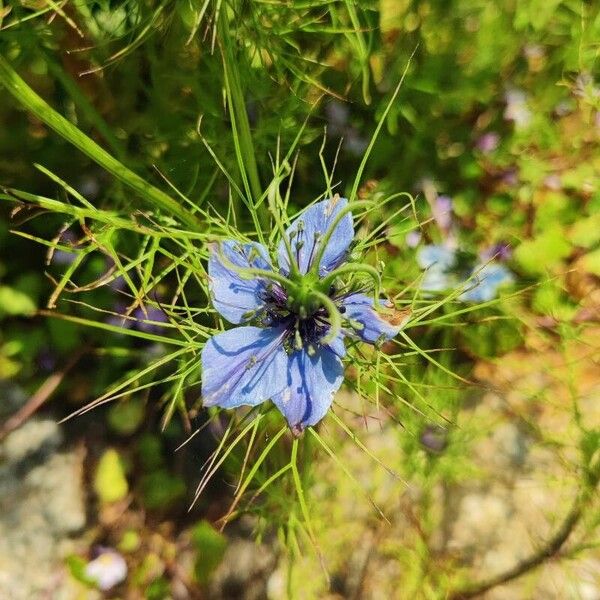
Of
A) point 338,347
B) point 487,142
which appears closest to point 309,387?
point 338,347

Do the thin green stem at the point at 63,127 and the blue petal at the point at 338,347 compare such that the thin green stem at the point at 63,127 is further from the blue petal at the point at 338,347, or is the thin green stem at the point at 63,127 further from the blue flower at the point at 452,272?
the blue flower at the point at 452,272

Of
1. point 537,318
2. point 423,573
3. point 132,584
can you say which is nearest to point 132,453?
point 132,584

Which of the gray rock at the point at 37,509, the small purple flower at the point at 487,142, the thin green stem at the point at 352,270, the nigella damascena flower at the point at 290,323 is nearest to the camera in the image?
the thin green stem at the point at 352,270

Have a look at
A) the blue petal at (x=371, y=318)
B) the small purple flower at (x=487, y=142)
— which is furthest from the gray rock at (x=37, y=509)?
the small purple flower at (x=487, y=142)

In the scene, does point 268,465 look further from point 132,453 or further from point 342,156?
point 342,156

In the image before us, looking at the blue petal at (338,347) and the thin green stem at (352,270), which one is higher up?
the thin green stem at (352,270)

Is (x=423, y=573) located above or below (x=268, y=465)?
below

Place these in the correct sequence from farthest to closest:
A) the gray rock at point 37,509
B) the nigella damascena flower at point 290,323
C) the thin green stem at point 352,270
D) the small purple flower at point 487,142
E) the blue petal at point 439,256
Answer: the small purple flower at point 487,142 → the blue petal at point 439,256 → the gray rock at point 37,509 → the nigella damascena flower at point 290,323 → the thin green stem at point 352,270

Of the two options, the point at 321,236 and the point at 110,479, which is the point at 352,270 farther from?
the point at 110,479
